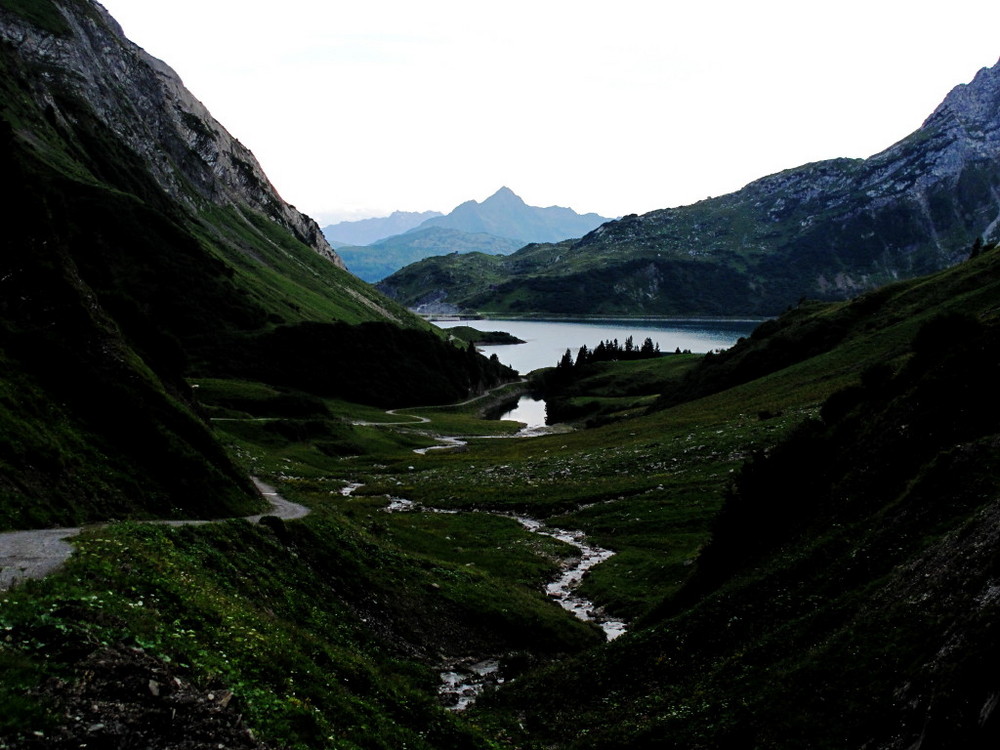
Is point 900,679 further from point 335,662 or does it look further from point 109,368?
point 109,368

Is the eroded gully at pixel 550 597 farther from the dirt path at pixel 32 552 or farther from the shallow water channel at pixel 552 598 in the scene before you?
the dirt path at pixel 32 552

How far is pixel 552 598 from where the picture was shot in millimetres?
45000

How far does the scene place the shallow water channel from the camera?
99.7 feet

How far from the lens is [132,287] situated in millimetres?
154500

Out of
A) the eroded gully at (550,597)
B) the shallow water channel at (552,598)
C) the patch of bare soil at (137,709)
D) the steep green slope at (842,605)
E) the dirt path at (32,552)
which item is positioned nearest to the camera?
the patch of bare soil at (137,709)

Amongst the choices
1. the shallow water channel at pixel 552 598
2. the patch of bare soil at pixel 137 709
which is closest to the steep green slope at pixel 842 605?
the shallow water channel at pixel 552 598

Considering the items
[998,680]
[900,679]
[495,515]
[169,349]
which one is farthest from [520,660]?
[169,349]

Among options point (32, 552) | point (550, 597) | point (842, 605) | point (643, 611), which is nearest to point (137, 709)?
point (32, 552)

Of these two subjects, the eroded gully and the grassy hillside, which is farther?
the eroded gully

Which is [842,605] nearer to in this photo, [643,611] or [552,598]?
[643,611]

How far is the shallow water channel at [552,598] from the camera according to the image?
30.4m

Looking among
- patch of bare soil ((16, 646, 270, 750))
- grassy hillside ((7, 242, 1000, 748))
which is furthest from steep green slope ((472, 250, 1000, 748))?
patch of bare soil ((16, 646, 270, 750))

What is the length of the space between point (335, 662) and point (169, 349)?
4415 centimetres

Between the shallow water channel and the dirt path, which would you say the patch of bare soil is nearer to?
the dirt path
